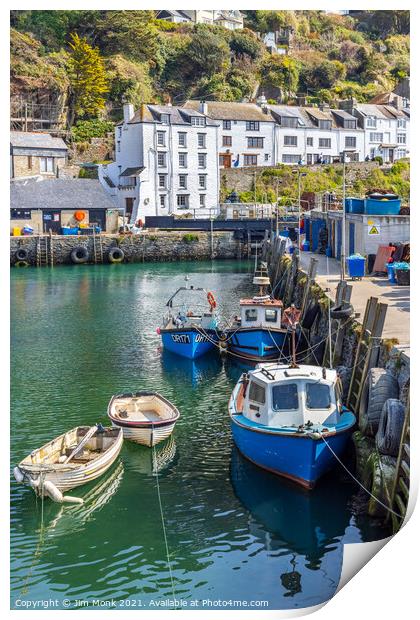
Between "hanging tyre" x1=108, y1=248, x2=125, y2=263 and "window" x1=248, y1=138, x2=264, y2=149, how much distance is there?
20.3 meters

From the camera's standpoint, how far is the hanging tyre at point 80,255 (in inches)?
2216

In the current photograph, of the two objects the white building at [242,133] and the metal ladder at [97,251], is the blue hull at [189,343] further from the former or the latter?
the white building at [242,133]

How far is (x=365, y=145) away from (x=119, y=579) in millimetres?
71847

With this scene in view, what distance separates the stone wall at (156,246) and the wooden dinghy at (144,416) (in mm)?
38256

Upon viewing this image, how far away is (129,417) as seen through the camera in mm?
18438

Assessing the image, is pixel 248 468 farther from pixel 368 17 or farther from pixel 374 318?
pixel 368 17

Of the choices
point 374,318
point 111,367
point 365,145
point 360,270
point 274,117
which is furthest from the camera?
point 365,145

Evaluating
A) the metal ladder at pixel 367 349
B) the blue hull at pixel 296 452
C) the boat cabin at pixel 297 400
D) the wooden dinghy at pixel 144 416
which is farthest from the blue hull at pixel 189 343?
the boat cabin at pixel 297 400

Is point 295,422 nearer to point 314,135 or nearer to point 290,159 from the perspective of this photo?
point 290,159

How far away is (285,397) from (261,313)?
34.5 feet

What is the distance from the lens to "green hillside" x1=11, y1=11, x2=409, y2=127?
73688 mm

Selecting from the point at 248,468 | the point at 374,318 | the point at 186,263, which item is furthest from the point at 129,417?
the point at 186,263

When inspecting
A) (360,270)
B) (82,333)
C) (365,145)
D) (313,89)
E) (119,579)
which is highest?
(313,89)

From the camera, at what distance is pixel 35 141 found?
2584 inches
